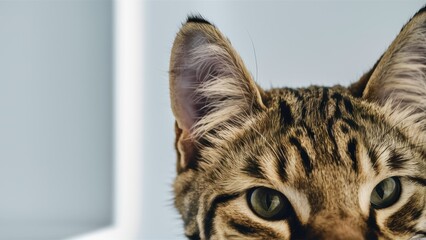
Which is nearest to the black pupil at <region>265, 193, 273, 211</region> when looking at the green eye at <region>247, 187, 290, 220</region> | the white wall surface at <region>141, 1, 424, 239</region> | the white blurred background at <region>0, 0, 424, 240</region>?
the green eye at <region>247, 187, 290, 220</region>

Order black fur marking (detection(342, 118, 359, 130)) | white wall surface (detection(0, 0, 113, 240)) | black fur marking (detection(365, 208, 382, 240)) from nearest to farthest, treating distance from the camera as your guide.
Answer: black fur marking (detection(365, 208, 382, 240)) → black fur marking (detection(342, 118, 359, 130)) → white wall surface (detection(0, 0, 113, 240))

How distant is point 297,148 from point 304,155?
2 centimetres

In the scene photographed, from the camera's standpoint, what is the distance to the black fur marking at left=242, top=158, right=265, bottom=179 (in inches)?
34.7

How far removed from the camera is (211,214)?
91 cm

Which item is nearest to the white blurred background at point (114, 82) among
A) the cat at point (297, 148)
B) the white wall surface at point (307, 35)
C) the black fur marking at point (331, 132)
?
the white wall surface at point (307, 35)

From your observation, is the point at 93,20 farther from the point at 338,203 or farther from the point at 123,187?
the point at 338,203

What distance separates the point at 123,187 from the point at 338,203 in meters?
1.21

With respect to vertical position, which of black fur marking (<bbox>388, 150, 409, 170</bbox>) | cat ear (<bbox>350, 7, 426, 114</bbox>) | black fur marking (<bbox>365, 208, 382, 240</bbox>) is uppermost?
cat ear (<bbox>350, 7, 426, 114</bbox>)

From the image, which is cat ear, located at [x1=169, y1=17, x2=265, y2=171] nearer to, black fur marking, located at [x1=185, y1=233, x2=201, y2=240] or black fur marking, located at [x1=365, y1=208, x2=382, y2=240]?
black fur marking, located at [x1=185, y1=233, x2=201, y2=240]

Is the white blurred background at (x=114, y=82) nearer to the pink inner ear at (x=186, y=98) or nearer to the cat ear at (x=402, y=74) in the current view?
the pink inner ear at (x=186, y=98)

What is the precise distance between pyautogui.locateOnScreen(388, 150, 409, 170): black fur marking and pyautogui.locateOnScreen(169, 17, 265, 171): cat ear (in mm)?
261

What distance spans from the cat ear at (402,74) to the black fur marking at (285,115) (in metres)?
0.16

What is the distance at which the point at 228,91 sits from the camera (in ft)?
3.22

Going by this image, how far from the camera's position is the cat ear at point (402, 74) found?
2.98 feet
